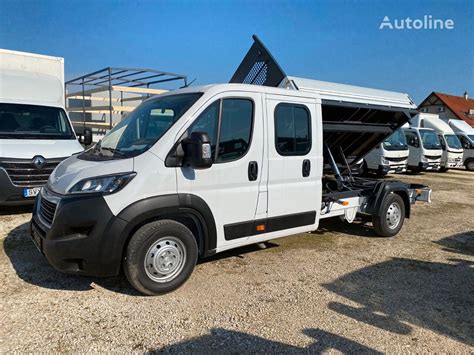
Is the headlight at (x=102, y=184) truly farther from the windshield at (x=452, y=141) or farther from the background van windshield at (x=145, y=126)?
the windshield at (x=452, y=141)

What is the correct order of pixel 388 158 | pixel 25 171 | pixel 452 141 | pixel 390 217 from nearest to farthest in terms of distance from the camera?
1. pixel 390 217
2. pixel 25 171
3. pixel 388 158
4. pixel 452 141

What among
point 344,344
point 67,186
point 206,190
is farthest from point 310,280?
point 67,186

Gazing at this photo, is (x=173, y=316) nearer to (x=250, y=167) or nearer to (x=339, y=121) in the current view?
(x=250, y=167)

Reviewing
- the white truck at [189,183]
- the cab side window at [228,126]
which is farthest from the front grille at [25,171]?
the cab side window at [228,126]

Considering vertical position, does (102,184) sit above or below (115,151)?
below

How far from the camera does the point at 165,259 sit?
12.7ft

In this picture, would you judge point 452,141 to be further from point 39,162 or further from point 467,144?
point 39,162

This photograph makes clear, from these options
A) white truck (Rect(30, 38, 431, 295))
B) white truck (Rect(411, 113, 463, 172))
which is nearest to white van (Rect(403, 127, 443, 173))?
white truck (Rect(411, 113, 463, 172))

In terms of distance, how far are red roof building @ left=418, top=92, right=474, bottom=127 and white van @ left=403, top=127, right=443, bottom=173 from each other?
102ft

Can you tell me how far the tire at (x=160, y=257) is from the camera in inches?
145

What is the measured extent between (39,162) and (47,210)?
319 centimetres

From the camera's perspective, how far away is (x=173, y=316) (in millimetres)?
3523

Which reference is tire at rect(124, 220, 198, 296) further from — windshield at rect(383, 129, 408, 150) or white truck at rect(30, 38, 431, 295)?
windshield at rect(383, 129, 408, 150)

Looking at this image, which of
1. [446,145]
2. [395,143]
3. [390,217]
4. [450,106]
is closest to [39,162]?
[390,217]
